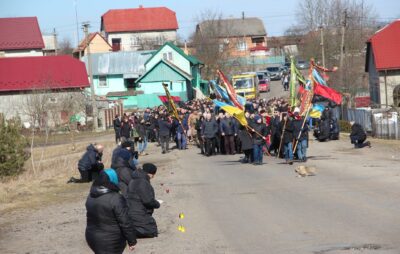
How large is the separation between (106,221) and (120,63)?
250ft

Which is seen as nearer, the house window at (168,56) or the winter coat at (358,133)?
the winter coat at (358,133)

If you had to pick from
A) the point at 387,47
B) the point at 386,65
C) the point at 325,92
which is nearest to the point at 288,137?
the point at 325,92

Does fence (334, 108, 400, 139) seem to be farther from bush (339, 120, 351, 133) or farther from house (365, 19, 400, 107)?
house (365, 19, 400, 107)

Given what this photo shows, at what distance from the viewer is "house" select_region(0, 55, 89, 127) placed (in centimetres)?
5950

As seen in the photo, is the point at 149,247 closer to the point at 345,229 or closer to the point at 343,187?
the point at 345,229

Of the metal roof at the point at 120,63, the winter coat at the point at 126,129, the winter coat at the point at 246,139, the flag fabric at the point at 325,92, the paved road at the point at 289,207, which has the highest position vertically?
the metal roof at the point at 120,63

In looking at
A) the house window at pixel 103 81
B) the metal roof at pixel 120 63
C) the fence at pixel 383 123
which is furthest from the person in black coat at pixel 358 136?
the house window at pixel 103 81

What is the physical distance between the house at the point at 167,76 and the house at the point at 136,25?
1544 inches

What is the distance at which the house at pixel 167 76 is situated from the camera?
254ft

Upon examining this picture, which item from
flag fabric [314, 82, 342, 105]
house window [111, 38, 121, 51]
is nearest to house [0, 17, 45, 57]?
house window [111, 38, 121, 51]

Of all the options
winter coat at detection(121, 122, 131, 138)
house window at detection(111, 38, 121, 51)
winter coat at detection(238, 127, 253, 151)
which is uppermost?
house window at detection(111, 38, 121, 51)

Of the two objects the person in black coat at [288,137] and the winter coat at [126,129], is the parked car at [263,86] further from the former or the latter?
the person in black coat at [288,137]

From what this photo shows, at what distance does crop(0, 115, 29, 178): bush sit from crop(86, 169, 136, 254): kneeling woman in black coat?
72.0ft

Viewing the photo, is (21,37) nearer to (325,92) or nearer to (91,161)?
(325,92)
